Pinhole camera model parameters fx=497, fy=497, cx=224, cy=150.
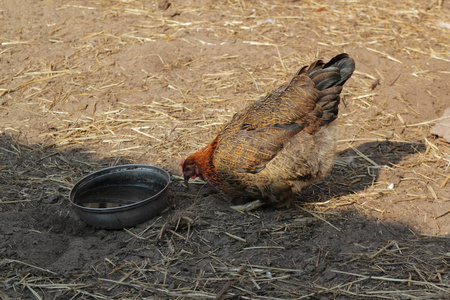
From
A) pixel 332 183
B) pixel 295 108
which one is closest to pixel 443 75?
pixel 332 183

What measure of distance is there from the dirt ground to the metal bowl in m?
0.13

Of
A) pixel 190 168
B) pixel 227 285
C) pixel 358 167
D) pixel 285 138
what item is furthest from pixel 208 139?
A: pixel 227 285

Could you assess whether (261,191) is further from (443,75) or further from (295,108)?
(443,75)

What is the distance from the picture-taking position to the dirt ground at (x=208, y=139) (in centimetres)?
376

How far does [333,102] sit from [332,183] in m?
0.92

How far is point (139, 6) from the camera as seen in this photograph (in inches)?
333

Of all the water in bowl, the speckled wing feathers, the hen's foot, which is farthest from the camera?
the water in bowl

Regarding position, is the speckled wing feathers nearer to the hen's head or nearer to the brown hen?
the brown hen

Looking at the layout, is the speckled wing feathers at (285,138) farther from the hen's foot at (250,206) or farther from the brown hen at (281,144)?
the hen's foot at (250,206)

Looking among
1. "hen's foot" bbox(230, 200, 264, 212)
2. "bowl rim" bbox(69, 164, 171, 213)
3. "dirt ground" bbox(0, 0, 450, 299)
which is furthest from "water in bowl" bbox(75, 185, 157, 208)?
"hen's foot" bbox(230, 200, 264, 212)

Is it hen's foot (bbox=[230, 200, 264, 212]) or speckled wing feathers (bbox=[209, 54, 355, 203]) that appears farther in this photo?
hen's foot (bbox=[230, 200, 264, 212])

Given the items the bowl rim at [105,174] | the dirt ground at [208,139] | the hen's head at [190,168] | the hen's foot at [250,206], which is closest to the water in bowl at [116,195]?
the bowl rim at [105,174]

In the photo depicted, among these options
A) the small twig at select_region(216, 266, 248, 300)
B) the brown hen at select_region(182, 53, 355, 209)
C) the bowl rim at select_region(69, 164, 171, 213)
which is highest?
the brown hen at select_region(182, 53, 355, 209)

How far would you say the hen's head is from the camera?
4660mm
